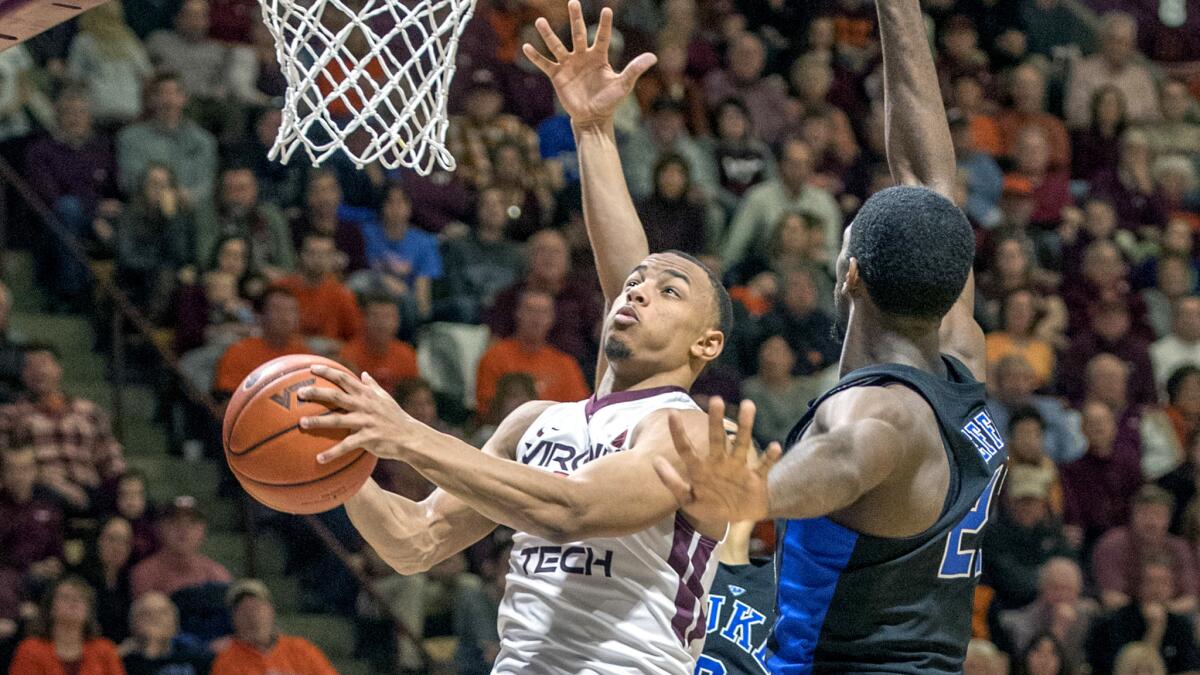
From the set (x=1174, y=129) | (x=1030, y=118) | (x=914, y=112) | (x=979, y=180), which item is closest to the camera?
(x=914, y=112)

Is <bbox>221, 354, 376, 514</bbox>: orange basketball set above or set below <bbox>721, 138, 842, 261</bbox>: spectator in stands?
above

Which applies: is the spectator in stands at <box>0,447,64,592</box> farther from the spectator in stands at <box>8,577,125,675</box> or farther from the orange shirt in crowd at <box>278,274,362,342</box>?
the orange shirt in crowd at <box>278,274,362,342</box>

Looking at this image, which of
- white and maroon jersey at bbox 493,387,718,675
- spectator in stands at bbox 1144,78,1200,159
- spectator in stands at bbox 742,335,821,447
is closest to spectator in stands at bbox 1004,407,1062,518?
spectator in stands at bbox 742,335,821,447

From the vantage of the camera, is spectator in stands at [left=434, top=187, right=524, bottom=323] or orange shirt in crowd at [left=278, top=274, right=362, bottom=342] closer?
orange shirt in crowd at [left=278, top=274, right=362, bottom=342]

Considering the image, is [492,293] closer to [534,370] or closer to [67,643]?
[534,370]

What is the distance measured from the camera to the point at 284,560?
7.83m

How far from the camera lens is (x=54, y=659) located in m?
6.87

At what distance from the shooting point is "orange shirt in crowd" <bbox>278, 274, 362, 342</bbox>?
851cm

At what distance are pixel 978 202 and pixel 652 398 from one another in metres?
7.34

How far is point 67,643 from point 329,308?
88.8 inches

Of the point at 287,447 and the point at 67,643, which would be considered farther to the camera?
the point at 67,643

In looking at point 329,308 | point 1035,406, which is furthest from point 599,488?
point 1035,406

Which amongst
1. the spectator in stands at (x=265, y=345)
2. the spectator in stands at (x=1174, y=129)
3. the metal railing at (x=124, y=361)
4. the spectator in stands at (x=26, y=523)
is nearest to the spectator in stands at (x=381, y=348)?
the spectator in stands at (x=265, y=345)

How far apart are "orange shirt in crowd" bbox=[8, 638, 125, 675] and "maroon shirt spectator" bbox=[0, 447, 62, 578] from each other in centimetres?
36
